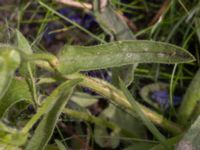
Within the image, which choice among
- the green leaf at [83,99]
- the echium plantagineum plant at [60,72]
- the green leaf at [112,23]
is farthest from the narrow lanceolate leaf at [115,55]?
the green leaf at [83,99]

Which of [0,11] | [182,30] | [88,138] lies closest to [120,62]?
[88,138]

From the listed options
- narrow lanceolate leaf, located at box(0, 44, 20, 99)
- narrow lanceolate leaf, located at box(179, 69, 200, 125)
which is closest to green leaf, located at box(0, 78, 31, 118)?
narrow lanceolate leaf, located at box(0, 44, 20, 99)

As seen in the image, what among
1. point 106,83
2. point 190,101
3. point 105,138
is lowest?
point 105,138

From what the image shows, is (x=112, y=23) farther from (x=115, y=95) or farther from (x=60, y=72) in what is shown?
(x=60, y=72)

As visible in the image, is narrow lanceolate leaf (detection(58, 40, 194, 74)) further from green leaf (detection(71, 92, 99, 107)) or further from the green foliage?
green leaf (detection(71, 92, 99, 107))

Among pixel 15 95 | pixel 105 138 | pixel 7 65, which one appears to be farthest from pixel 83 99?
pixel 7 65
